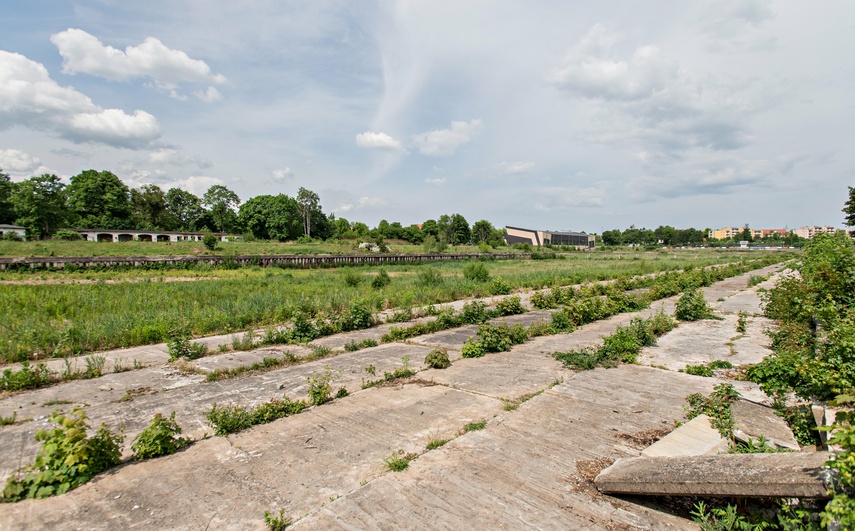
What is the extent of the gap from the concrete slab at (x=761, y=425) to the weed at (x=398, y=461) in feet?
9.05

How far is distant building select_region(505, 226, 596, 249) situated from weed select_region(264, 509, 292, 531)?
115 metres

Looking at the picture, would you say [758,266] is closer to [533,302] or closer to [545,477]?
[533,302]

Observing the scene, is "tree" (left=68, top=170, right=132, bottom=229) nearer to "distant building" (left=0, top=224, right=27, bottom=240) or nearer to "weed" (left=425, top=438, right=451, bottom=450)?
"distant building" (left=0, top=224, right=27, bottom=240)

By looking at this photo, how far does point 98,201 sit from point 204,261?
177 feet

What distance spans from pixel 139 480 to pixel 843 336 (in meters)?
6.58

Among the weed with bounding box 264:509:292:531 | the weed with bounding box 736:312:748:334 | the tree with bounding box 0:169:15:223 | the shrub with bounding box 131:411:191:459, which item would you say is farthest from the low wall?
the tree with bounding box 0:169:15:223

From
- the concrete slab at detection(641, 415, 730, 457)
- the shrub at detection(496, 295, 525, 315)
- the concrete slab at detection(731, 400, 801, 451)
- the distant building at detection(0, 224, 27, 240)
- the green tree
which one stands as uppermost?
the green tree

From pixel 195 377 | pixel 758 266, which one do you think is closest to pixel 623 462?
pixel 195 377

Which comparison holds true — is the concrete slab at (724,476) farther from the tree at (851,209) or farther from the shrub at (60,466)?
the tree at (851,209)

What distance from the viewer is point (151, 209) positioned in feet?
265

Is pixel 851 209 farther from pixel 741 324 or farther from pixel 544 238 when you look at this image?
pixel 544 238

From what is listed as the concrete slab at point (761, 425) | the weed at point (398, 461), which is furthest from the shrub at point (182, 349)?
the concrete slab at point (761, 425)

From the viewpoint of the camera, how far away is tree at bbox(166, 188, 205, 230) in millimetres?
87694

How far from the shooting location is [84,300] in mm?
13398
